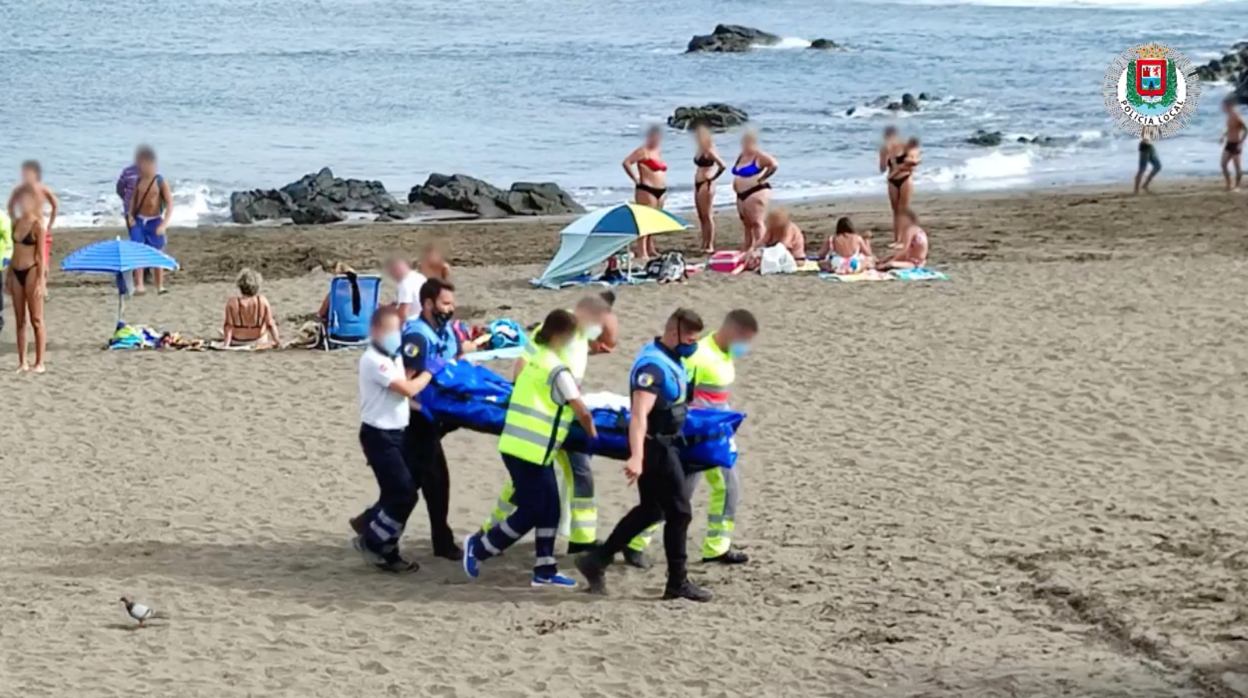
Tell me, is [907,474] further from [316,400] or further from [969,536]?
[316,400]

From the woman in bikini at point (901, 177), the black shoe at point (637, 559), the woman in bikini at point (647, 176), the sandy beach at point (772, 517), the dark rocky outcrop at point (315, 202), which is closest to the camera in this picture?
the sandy beach at point (772, 517)

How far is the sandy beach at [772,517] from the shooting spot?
24.4ft

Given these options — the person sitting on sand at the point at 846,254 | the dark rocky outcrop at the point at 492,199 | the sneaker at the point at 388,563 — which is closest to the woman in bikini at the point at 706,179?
the person sitting on sand at the point at 846,254

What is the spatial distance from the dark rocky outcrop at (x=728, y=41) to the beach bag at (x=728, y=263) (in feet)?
132

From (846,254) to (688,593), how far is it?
9.21 metres

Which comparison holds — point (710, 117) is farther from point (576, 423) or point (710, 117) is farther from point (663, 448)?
point (663, 448)

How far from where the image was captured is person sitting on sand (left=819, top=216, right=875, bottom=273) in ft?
55.6

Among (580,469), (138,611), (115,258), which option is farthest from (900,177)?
(138,611)

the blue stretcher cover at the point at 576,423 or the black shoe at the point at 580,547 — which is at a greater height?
the blue stretcher cover at the point at 576,423

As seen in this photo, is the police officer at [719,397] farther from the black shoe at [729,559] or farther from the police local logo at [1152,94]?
the police local logo at [1152,94]

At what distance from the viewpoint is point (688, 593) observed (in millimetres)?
8297

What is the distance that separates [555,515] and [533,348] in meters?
0.80

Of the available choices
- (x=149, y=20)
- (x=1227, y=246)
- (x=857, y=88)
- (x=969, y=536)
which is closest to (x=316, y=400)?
(x=969, y=536)

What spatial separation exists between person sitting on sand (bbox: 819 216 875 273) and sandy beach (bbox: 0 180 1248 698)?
1.93 ft
